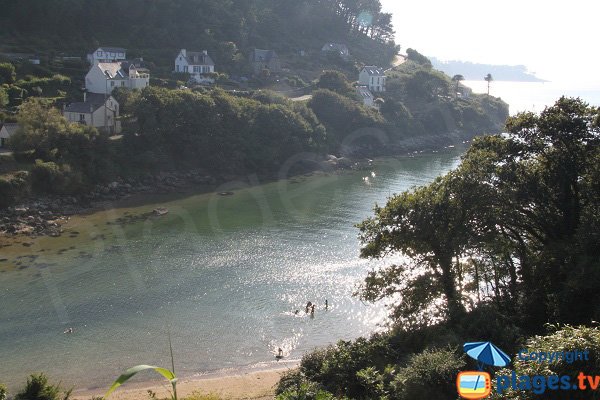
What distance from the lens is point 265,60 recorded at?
93.4 m

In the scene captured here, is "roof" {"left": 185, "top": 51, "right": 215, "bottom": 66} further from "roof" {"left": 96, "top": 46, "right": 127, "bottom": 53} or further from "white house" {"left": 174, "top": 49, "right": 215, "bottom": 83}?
"roof" {"left": 96, "top": 46, "right": 127, "bottom": 53}

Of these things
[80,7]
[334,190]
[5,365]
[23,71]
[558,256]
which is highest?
[80,7]

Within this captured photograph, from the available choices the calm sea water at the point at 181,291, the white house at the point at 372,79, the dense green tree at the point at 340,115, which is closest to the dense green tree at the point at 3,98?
the calm sea water at the point at 181,291

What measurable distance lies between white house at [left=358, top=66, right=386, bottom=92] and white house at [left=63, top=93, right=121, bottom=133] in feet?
175

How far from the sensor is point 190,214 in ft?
157

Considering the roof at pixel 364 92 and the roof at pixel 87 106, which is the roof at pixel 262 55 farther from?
the roof at pixel 87 106

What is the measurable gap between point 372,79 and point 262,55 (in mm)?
21620

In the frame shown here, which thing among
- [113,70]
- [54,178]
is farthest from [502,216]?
[113,70]

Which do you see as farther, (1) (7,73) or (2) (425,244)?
(1) (7,73)

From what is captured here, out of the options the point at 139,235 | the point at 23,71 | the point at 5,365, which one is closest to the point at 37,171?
the point at 139,235

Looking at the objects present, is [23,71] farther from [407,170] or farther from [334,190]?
[407,170]

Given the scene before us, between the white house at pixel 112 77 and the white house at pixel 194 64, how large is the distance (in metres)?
10.5

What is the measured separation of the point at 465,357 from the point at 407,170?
56536 mm

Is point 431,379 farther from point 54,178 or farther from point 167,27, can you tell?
point 167,27
